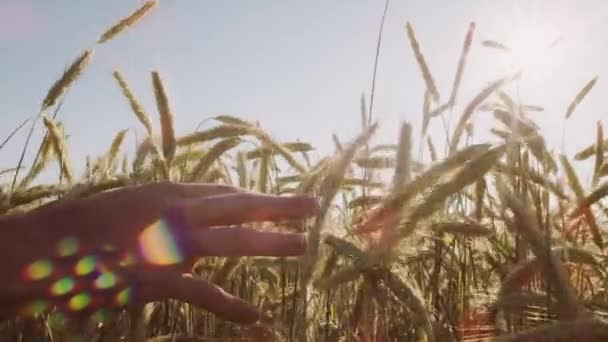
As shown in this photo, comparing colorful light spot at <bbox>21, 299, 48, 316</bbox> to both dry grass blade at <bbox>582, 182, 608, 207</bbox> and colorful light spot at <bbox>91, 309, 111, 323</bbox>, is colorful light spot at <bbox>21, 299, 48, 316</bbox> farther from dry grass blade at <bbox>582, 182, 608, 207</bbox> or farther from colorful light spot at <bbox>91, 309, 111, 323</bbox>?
dry grass blade at <bbox>582, 182, 608, 207</bbox>

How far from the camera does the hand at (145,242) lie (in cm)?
140

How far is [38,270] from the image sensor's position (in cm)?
136

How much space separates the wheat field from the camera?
1546 millimetres

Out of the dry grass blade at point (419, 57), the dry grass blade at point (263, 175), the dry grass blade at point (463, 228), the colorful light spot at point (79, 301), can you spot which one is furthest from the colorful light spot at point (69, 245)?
the dry grass blade at point (419, 57)

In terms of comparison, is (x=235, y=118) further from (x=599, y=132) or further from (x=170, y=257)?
(x=599, y=132)

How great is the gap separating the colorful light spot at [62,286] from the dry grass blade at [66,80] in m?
1.46

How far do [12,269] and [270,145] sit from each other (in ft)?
3.70

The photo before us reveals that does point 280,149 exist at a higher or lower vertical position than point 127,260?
higher

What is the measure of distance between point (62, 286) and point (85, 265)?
2.4 inches

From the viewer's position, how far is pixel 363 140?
1.78 m

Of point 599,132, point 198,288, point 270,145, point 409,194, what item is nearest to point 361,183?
point 270,145

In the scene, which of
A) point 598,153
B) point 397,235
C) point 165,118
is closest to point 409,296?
point 397,235

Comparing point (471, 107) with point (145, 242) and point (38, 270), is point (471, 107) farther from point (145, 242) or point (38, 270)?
point (38, 270)

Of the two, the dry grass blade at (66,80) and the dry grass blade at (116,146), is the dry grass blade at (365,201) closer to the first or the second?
the dry grass blade at (66,80)
